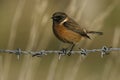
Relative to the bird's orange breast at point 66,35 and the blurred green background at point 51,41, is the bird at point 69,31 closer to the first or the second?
the bird's orange breast at point 66,35

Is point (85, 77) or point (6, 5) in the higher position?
point (6, 5)

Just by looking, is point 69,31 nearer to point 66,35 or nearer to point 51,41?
point 66,35

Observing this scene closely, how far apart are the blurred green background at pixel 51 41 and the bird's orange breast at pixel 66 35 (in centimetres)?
18

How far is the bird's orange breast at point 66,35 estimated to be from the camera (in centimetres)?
963

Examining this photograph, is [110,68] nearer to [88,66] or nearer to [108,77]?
[108,77]

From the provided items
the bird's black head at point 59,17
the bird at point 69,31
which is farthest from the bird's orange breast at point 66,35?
the bird's black head at point 59,17

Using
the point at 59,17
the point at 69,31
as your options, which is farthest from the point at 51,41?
the point at 69,31

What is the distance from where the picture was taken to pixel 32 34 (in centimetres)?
922

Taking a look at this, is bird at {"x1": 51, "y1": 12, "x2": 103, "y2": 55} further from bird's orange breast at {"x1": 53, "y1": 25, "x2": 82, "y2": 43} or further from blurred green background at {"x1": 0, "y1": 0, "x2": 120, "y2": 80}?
blurred green background at {"x1": 0, "y1": 0, "x2": 120, "y2": 80}

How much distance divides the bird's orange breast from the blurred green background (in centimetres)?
18

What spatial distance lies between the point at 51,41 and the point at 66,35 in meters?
4.19

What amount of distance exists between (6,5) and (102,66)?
14.2 feet

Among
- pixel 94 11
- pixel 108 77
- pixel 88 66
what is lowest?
pixel 108 77

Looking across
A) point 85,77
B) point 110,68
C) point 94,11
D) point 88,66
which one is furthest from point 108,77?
point 94,11
